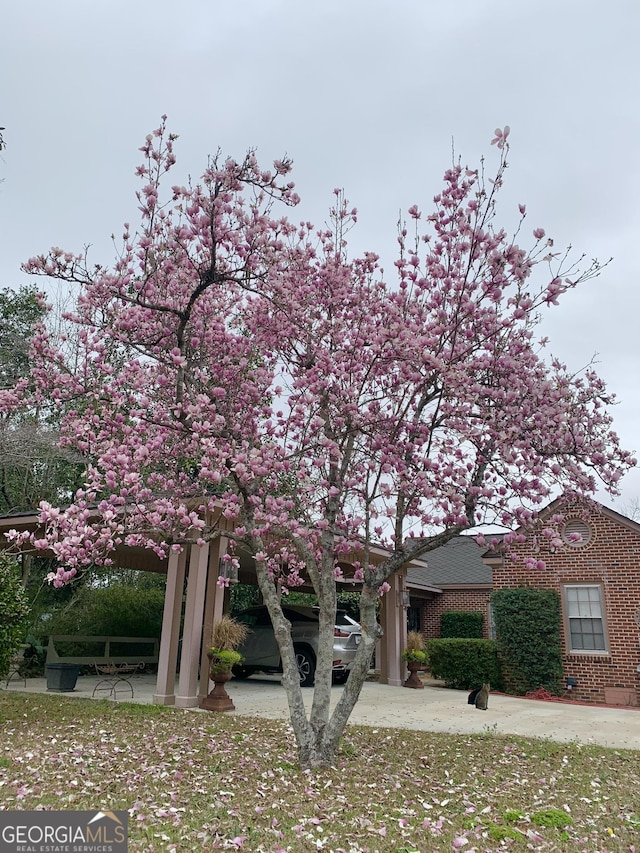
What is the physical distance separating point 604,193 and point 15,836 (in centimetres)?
853

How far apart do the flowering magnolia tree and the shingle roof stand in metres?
Answer: 11.9

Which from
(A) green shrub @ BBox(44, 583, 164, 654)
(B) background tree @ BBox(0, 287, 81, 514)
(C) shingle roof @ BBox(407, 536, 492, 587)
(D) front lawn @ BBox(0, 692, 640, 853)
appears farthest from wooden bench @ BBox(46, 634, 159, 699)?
(C) shingle roof @ BBox(407, 536, 492, 587)

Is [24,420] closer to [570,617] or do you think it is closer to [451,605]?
[451,605]

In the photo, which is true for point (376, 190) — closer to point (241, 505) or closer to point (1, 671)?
point (241, 505)

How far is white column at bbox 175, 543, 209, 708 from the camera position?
30.7ft

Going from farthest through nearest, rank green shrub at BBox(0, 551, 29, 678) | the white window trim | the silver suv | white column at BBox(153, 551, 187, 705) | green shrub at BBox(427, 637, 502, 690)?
green shrub at BBox(427, 637, 502, 690) → the white window trim → the silver suv → white column at BBox(153, 551, 187, 705) → green shrub at BBox(0, 551, 29, 678)

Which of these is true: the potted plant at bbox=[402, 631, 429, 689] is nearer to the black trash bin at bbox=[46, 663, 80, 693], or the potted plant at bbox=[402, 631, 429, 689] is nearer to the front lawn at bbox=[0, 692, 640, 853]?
the front lawn at bbox=[0, 692, 640, 853]

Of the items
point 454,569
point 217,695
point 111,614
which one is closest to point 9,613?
point 217,695

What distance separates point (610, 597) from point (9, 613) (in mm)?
11237

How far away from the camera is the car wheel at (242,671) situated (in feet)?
45.2

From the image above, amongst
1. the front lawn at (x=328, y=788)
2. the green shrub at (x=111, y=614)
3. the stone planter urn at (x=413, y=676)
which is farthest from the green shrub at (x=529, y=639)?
the green shrub at (x=111, y=614)

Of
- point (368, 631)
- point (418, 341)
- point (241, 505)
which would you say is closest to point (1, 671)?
point (241, 505)

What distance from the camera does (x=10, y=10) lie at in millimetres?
7367

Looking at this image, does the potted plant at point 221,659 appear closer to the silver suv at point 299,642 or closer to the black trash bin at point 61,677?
the silver suv at point 299,642
